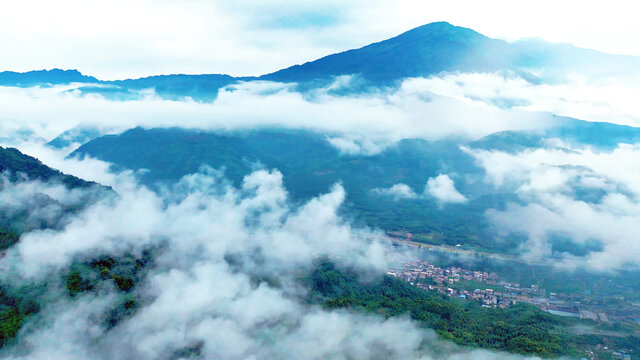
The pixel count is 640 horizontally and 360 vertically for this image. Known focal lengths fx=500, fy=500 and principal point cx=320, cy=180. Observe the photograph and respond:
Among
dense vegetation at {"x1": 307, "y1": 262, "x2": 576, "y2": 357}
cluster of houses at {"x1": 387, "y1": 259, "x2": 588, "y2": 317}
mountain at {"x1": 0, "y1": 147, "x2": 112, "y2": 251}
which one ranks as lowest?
cluster of houses at {"x1": 387, "y1": 259, "x2": 588, "y2": 317}

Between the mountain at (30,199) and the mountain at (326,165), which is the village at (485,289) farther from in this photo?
the mountain at (30,199)

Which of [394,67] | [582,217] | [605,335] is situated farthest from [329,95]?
[605,335]

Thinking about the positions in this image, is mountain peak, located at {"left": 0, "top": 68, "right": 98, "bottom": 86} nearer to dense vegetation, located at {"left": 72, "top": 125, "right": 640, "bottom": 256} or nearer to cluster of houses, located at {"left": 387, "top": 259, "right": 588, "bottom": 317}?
dense vegetation, located at {"left": 72, "top": 125, "right": 640, "bottom": 256}

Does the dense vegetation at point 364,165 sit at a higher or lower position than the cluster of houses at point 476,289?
higher

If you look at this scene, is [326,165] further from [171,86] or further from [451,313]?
[171,86]

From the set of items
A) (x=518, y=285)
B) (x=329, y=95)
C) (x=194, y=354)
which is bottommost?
(x=518, y=285)

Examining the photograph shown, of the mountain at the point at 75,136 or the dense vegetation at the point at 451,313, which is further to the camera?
the mountain at the point at 75,136

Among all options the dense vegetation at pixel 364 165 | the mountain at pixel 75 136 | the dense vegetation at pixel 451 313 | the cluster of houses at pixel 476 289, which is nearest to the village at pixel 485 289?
the cluster of houses at pixel 476 289

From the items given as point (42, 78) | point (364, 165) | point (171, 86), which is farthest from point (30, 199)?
point (42, 78)

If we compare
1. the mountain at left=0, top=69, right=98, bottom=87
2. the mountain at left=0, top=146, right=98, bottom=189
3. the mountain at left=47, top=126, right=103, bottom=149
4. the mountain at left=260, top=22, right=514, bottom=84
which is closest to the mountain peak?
the mountain at left=0, top=69, right=98, bottom=87

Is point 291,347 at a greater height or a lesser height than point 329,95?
lesser

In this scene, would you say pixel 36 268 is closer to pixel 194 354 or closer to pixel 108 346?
pixel 108 346
